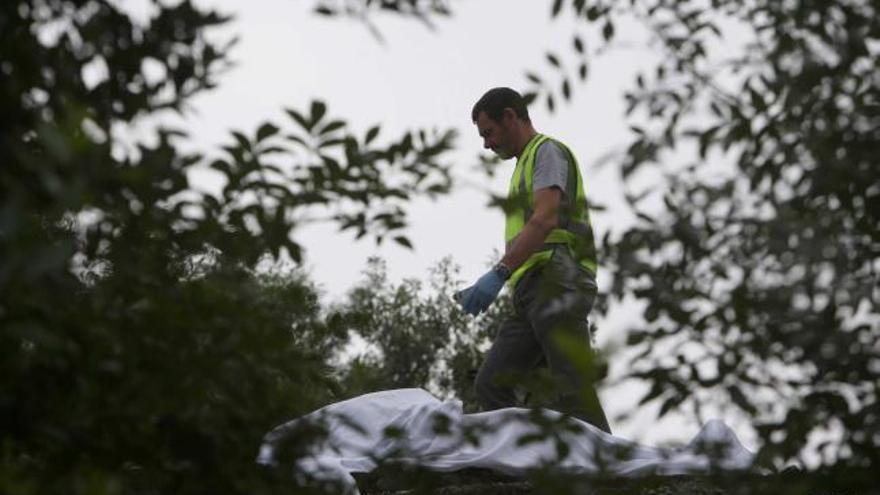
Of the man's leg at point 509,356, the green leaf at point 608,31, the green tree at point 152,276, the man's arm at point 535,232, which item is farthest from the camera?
the man's leg at point 509,356

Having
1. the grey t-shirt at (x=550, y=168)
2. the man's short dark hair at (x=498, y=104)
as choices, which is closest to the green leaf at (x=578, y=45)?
the grey t-shirt at (x=550, y=168)

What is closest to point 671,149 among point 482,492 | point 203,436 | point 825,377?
point 825,377

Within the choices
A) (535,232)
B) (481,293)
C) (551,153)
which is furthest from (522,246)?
(551,153)

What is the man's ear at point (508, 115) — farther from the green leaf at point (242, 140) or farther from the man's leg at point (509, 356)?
the green leaf at point (242, 140)

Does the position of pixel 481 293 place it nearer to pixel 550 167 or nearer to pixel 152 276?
pixel 550 167

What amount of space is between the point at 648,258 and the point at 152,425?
951mm

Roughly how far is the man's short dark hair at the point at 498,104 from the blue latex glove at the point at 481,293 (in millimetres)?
914

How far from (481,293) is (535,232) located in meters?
0.44

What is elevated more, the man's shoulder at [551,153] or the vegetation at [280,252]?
the man's shoulder at [551,153]

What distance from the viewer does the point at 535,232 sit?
293 inches

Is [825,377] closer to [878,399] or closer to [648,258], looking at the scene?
[878,399]

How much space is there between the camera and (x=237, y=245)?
2.79 m

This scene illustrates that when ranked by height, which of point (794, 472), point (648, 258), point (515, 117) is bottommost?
point (794, 472)

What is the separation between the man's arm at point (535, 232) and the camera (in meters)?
7.30
